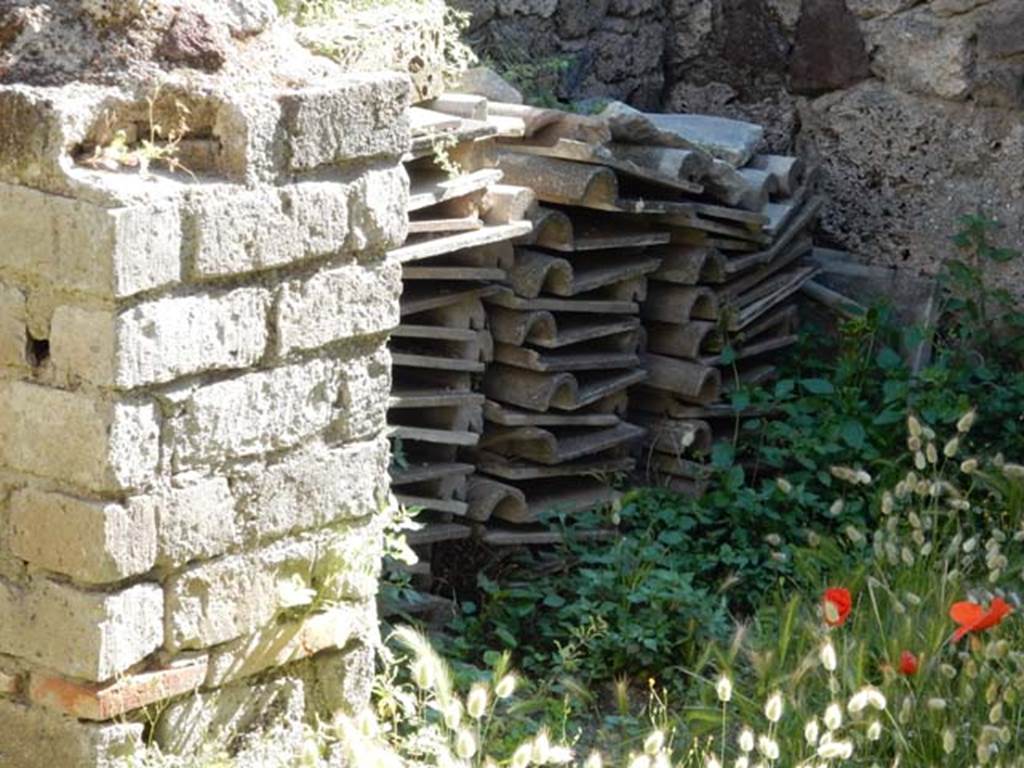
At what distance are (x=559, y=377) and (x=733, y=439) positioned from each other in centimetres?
86

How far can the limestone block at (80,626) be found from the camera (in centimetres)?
332

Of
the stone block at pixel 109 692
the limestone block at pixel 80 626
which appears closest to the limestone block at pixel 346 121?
the limestone block at pixel 80 626

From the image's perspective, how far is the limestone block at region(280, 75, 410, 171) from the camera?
3.45m

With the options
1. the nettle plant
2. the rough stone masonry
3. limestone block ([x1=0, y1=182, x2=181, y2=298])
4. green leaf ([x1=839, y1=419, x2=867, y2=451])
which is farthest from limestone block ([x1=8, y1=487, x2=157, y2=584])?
green leaf ([x1=839, y1=419, x2=867, y2=451])

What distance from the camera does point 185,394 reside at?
132 inches

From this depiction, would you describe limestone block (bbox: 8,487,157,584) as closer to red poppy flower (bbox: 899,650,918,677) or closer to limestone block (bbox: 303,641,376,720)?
limestone block (bbox: 303,641,376,720)

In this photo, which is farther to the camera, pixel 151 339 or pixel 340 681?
pixel 340 681

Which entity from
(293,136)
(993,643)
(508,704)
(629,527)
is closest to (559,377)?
(629,527)

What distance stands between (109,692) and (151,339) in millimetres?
631

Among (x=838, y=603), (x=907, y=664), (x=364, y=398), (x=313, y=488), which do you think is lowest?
(x=907, y=664)

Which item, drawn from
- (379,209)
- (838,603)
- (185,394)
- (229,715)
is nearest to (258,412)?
(185,394)

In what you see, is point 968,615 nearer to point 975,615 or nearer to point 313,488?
point 975,615

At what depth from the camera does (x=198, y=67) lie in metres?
3.46

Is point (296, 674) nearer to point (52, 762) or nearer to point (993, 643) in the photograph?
point (52, 762)
